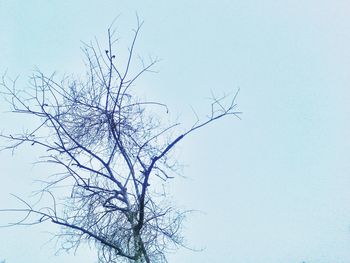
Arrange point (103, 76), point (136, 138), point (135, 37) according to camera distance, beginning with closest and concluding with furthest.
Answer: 1. point (135, 37)
2. point (103, 76)
3. point (136, 138)

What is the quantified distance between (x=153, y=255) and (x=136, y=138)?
1504mm

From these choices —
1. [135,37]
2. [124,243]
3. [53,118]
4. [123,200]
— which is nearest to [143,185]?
[123,200]

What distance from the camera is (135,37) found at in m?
4.53

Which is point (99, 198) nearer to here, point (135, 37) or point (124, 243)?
point (124, 243)

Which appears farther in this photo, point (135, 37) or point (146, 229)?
point (146, 229)

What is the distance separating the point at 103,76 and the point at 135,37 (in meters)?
0.65

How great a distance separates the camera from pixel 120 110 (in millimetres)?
5016

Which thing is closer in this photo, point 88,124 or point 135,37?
point 135,37

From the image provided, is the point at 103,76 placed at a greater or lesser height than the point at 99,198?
greater

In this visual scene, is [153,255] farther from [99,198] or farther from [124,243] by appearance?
[99,198]

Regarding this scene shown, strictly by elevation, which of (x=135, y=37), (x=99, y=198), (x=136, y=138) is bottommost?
(x=99, y=198)

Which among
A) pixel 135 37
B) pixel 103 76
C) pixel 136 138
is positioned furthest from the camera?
pixel 136 138

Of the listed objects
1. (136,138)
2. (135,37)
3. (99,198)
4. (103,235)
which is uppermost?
(135,37)

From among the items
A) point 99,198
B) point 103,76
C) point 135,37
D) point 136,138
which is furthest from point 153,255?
point 135,37
